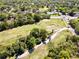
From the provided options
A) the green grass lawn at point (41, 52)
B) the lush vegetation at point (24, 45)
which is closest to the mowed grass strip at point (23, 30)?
the lush vegetation at point (24, 45)

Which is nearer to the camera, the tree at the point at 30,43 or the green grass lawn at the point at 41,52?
the green grass lawn at the point at 41,52

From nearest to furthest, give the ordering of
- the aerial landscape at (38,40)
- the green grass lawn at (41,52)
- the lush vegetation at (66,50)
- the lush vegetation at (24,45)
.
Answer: the lush vegetation at (66,50)
the aerial landscape at (38,40)
the green grass lawn at (41,52)
the lush vegetation at (24,45)

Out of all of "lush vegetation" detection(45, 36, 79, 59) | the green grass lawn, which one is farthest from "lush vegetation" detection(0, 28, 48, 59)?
"lush vegetation" detection(45, 36, 79, 59)

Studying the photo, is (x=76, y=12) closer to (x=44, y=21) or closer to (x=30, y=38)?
(x=44, y=21)

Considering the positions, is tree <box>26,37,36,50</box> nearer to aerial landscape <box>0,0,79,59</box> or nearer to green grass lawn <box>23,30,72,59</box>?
aerial landscape <box>0,0,79,59</box>

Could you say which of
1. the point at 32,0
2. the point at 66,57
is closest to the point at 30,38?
the point at 66,57

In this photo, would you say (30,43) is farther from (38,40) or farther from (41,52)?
(41,52)

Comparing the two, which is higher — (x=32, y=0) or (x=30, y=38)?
(x=30, y=38)

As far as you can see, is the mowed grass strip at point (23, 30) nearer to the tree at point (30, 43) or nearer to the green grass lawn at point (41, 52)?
the tree at point (30, 43)
